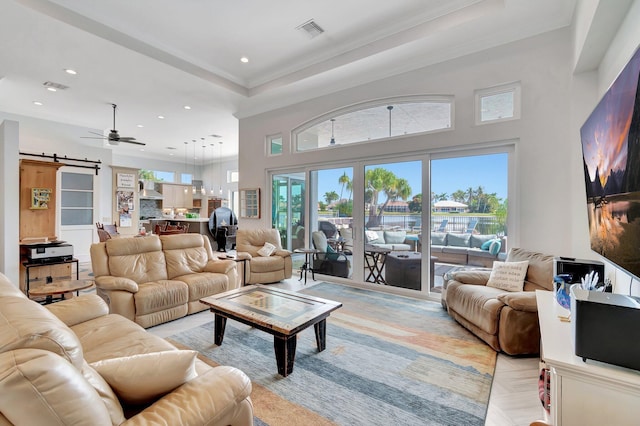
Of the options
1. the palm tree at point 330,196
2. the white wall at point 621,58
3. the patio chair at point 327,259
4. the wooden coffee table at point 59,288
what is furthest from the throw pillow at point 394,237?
the wooden coffee table at point 59,288

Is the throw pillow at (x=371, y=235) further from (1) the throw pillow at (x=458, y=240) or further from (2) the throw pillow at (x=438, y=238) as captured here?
(1) the throw pillow at (x=458, y=240)

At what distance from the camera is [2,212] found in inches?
158

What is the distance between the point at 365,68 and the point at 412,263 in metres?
3.09

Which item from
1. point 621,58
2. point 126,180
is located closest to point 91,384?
point 621,58

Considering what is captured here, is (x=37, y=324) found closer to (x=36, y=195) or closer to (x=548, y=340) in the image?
(x=548, y=340)

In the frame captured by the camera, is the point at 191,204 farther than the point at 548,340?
Yes

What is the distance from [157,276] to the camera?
144 inches

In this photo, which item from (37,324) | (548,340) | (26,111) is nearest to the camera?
(37,324)

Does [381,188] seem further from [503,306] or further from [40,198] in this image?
[40,198]

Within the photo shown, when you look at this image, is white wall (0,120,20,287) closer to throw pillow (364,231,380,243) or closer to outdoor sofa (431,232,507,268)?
throw pillow (364,231,380,243)

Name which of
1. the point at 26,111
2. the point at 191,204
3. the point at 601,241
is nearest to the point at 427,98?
the point at 601,241

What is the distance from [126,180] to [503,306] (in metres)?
Result: 9.91

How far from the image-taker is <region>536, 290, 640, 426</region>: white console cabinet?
1.28 meters

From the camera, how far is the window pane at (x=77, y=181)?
688cm
